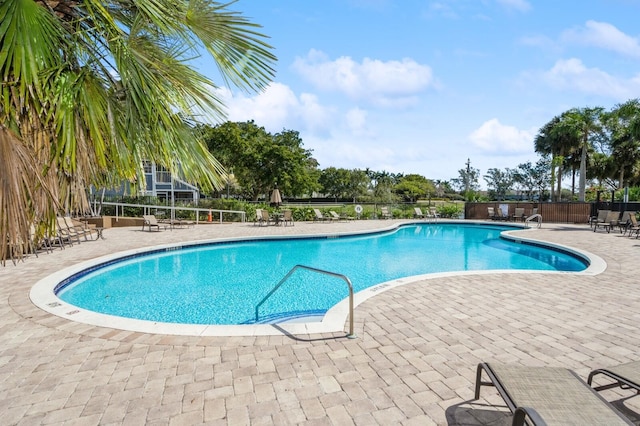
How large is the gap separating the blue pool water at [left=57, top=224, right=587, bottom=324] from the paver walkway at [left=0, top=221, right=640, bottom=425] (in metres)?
1.78

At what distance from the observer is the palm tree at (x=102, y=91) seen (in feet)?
4.94

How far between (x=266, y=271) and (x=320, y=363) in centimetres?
607

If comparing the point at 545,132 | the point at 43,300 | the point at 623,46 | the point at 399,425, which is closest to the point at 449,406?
the point at 399,425

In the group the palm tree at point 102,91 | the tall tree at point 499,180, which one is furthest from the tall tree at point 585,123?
the palm tree at point 102,91

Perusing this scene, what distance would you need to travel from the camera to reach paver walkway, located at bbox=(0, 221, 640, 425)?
2.36 meters

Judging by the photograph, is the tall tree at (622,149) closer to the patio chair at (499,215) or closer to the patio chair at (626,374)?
the patio chair at (499,215)

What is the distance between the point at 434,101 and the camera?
1300 cm

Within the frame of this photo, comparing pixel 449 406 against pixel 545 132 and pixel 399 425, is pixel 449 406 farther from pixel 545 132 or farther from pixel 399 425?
pixel 545 132

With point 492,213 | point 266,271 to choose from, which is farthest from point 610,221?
point 266,271

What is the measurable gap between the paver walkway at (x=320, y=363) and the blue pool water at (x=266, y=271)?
1776 millimetres

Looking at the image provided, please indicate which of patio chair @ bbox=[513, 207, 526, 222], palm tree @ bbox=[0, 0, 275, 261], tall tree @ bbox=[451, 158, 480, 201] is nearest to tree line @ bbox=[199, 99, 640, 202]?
patio chair @ bbox=[513, 207, 526, 222]

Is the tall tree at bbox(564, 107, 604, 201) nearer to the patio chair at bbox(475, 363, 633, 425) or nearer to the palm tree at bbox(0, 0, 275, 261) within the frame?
the patio chair at bbox(475, 363, 633, 425)

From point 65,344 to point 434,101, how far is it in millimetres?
13149

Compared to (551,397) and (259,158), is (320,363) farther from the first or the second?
(259,158)
